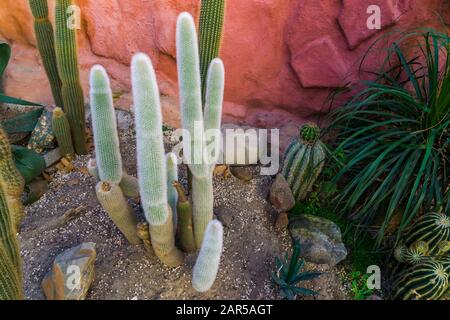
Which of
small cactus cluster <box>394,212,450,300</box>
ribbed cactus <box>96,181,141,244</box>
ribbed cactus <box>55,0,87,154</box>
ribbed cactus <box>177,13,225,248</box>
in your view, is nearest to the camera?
ribbed cactus <box>177,13,225,248</box>

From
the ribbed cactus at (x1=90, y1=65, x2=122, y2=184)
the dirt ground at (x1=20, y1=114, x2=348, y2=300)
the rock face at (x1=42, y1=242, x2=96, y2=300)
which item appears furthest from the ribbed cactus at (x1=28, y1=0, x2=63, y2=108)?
the rock face at (x1=42, y1=242, x2=96, y2=300)

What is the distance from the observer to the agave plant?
7.09 ft

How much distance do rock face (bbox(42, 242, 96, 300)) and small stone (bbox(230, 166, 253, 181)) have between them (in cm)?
110

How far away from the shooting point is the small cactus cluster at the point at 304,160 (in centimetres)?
233

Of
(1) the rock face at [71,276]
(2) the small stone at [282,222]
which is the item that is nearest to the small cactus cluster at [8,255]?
(1) the rock face at [71,276]

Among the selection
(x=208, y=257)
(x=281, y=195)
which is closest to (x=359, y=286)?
(x=281, y=195)

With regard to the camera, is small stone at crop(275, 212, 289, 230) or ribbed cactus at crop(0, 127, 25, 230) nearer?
ribbed cactus at crop(0, 127, 25, 230)

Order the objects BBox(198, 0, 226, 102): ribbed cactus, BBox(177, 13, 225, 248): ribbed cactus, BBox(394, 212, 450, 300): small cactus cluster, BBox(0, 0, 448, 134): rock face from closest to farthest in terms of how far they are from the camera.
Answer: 1. BBox(177, 13, 225, 248): ribbed cactus
2. BBox(198, 0, 226, 102): ribbed cactus
3. BBox(394, 212, 450, 300): small cactus cluster
4. BBox(0, 0, 448, 134): rock face

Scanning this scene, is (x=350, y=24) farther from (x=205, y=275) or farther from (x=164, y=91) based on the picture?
(x=205, y=275)

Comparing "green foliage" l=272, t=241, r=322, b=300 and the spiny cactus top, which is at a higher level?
the spiny cactus top

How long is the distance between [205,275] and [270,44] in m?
1.74

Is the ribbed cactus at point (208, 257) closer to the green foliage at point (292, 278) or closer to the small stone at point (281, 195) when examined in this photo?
the green foliage at point (292, 278)

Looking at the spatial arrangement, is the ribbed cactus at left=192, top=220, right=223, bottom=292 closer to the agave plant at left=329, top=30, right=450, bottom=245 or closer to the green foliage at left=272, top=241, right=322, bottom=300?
the green foliage at left=272, top=241, right=322, bottom=300

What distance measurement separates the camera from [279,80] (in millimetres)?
2873
